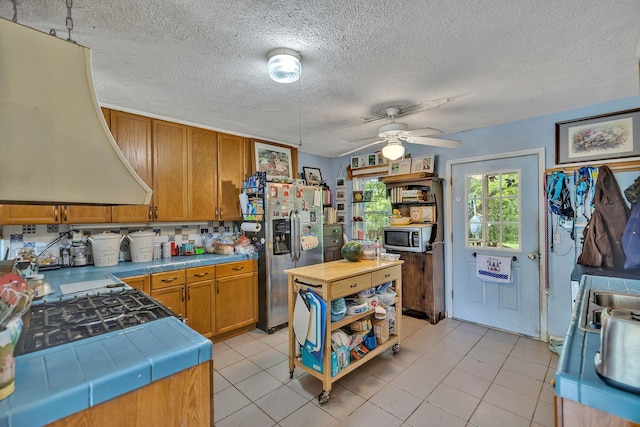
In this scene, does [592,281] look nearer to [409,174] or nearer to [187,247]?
[409,174]

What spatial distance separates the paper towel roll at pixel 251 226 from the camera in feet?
11.3

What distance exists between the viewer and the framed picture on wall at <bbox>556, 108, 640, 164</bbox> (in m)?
2.71

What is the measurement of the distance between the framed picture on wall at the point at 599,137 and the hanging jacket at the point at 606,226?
0.68 feet

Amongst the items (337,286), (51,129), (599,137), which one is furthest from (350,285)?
(599,137)

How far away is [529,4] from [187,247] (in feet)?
11.6

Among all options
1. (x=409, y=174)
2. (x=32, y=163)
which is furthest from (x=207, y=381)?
(x=409, y=174)

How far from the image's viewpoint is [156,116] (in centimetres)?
308

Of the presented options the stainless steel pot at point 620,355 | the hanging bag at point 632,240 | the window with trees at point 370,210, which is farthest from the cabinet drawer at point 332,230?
the stainless steel pot at point 620,355

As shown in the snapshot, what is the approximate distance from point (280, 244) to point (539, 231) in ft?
9.33

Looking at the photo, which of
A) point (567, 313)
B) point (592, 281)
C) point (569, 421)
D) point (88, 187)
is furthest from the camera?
point (567, 313)

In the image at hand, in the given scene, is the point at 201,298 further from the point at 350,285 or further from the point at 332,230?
the point at 332,230

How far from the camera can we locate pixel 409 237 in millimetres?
3730

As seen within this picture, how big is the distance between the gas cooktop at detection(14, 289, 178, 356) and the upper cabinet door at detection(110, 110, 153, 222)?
4.62 feet

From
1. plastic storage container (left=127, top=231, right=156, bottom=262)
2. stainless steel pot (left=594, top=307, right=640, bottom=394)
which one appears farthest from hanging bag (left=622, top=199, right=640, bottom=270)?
plastic storage container (left=127, top=231, right=156, bottom=262)
